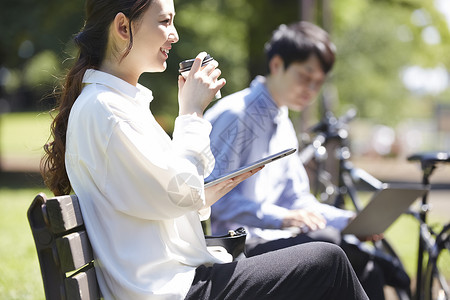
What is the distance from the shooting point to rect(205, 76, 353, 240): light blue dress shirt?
116 inches

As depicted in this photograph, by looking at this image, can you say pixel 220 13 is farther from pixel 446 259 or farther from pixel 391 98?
pixel 391 98

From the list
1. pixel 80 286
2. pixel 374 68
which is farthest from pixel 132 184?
pixel 374 68

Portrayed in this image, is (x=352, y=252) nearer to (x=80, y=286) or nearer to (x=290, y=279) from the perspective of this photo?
(x=290, y=279)

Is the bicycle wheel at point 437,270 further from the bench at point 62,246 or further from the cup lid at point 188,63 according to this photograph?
the bench at point 62,246

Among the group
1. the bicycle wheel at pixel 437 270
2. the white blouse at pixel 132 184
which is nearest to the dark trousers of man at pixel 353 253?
the bicycle wheel at pixel 437 270

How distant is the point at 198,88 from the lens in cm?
205

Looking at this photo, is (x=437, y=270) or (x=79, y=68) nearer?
(x=79, y=68)

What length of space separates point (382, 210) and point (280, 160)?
0.58 metres

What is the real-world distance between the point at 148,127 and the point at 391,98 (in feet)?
125

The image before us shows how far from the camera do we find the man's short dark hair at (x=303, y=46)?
341 cm

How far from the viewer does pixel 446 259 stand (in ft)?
12.0

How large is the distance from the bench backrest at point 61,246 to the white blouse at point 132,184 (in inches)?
2.0

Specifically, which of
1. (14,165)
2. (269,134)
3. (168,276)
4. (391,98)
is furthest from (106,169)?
(391,98)

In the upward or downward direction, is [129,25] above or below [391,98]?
above
